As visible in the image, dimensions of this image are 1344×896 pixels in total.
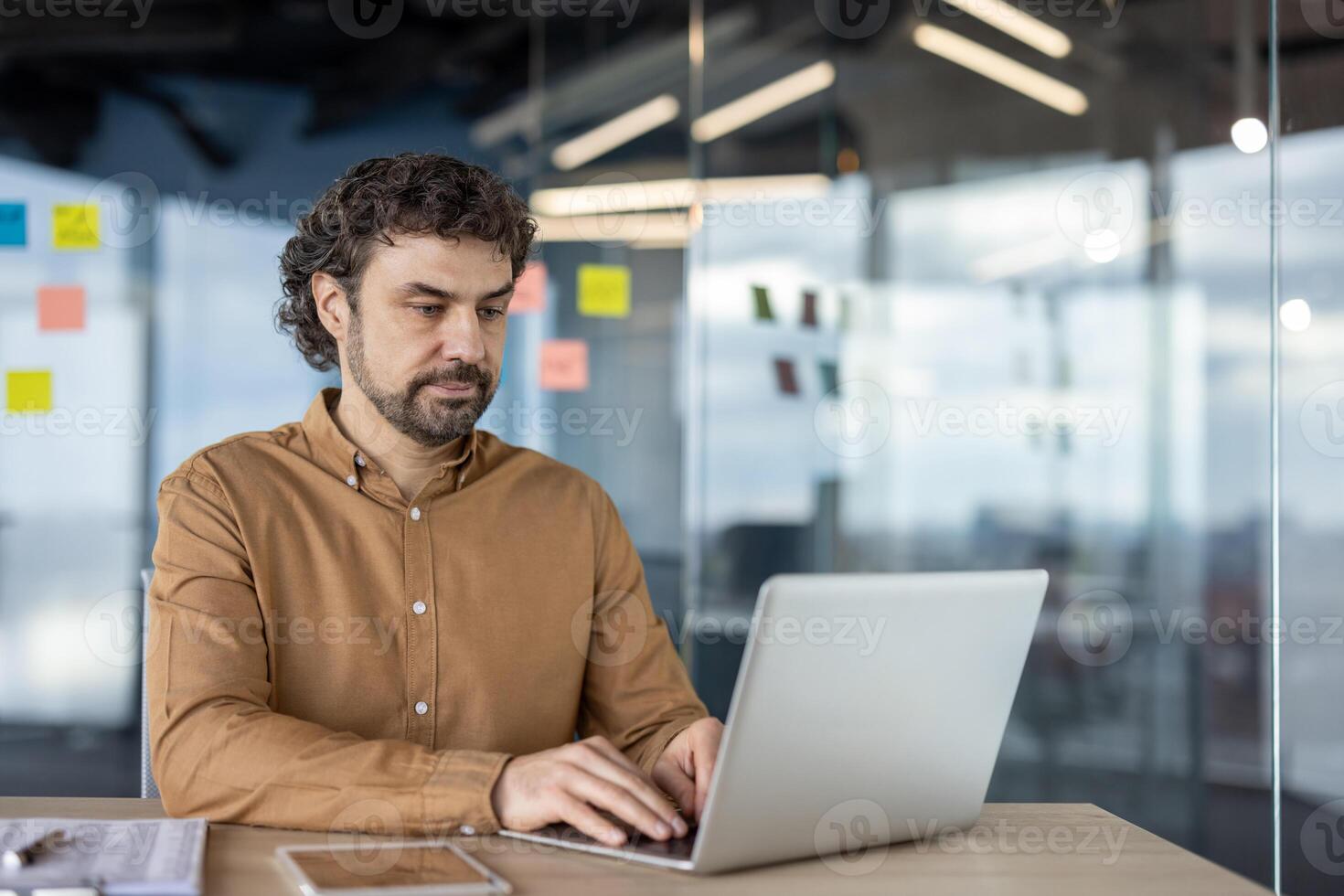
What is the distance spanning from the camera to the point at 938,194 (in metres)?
Result: 3.53

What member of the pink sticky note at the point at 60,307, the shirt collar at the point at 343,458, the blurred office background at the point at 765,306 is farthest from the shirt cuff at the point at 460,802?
the pink sticky note at the point at 60,307

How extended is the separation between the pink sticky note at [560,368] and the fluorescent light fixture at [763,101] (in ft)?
2.37

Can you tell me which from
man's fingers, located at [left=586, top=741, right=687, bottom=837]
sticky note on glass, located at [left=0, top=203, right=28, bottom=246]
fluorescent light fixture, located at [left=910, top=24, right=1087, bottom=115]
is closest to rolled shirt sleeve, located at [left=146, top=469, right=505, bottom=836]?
man's fingers, located at [left=586, top=741, right=687, bottom=837]

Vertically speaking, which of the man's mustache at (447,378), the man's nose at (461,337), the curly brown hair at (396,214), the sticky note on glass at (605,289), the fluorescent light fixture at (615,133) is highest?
the fluorescent light fixture at (615,133)

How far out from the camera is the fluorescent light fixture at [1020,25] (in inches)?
136

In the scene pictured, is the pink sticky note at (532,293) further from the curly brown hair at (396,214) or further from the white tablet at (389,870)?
the white tablet at (389,870)

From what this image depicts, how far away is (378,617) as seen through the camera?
1.65 metres

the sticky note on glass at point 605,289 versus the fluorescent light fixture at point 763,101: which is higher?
the fluorescent light fixture at point 763,101

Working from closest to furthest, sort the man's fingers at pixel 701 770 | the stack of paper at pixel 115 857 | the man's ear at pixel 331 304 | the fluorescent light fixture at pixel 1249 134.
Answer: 1. the stack of paper at pixel 115 857
2. the man's fingers at pixel 701 770
3. the man's ear at pixel 331 304
4. the fluorescent light fixture at pixel 1249 134

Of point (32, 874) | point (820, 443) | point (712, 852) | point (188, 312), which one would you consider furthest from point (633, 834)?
point (188, 312)

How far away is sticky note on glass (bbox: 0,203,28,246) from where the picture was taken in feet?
11.6

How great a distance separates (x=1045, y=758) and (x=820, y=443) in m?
1.06

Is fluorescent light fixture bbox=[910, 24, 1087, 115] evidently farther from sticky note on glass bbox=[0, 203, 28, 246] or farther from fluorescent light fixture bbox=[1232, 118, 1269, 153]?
sticky note on glass bbox=[0, 203, 28, 246]

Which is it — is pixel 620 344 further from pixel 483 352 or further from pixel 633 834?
pixel 633 834
